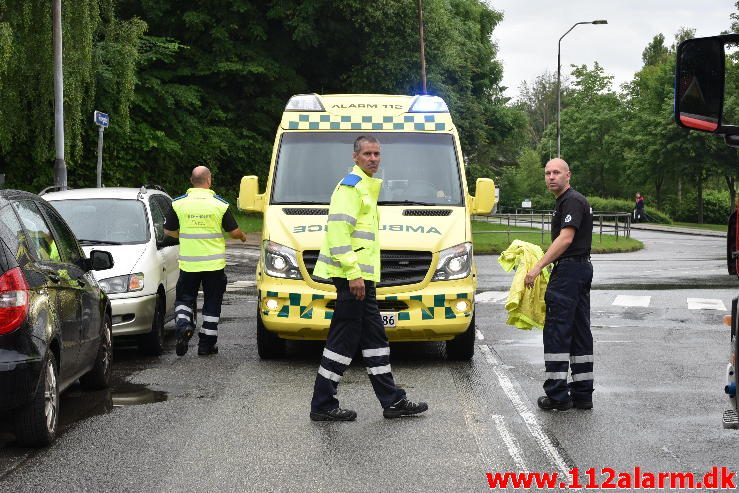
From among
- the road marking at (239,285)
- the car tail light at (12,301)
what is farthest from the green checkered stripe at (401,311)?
the road marking at (239,285)

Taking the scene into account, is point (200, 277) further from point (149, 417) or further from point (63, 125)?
point (63, 125)

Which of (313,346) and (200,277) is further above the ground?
(200,277)

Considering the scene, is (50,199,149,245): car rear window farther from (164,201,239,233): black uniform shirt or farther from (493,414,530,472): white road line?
(493,414,530,472): white road line

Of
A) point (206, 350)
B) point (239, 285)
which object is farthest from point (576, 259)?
point (239, 285)

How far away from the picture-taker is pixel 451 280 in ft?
36.3

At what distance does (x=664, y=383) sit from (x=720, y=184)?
8046 centimetres

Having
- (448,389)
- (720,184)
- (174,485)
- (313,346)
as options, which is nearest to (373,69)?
(313,346)

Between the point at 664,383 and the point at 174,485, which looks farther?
the point at 664,383

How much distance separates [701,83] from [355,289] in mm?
3854

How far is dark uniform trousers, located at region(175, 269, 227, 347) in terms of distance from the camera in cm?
1190

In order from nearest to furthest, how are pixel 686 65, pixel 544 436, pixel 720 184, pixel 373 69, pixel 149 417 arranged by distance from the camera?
1. pixel 686 65
2. pixel 544 436
3. pixel 149 417
4. pixel 373 69
5. pixel 720 184

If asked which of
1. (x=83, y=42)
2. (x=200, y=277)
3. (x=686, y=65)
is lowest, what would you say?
(x=200, y=277)

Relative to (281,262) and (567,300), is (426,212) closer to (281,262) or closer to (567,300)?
(281,262)

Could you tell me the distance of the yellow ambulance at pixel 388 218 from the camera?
11.0m
